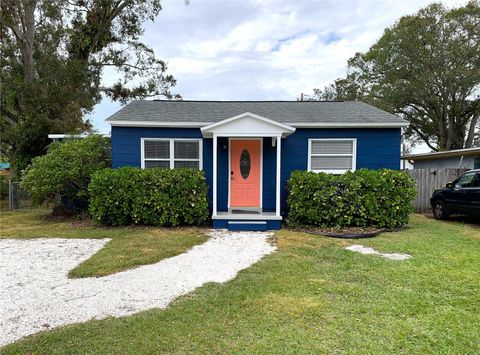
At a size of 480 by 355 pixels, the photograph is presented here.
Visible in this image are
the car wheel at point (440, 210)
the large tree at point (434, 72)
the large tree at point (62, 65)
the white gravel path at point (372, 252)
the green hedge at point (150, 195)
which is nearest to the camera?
the white gravel path at point (372, 252)

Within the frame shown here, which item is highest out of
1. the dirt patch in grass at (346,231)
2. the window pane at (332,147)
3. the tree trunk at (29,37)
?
the tree trunk at (29,37)

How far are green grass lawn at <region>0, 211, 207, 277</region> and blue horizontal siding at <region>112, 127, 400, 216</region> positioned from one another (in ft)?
6.48

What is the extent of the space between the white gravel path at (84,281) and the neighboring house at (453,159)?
39.8 ft

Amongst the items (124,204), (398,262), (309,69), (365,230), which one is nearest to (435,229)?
(365,230)

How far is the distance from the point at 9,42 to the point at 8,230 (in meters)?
12.2

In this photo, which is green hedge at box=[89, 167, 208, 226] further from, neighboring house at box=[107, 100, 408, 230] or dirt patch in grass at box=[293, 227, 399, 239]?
dirt patch in grass at box=[293, 227, 399, 239]

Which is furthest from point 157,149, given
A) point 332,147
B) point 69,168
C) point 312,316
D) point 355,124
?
point 312,316

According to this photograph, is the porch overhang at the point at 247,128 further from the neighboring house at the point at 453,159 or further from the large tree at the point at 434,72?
the large tree at the point at 434,72

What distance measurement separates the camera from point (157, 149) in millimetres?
9203

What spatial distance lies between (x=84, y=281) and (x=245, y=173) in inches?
222

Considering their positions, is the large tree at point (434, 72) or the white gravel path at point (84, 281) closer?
the white gravel path at point (84, 281)

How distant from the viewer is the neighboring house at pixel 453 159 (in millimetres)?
14008

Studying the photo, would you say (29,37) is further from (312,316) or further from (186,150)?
(312,316)

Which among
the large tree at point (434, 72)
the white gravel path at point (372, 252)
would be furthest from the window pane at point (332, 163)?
the large tree at point (434, 72)
